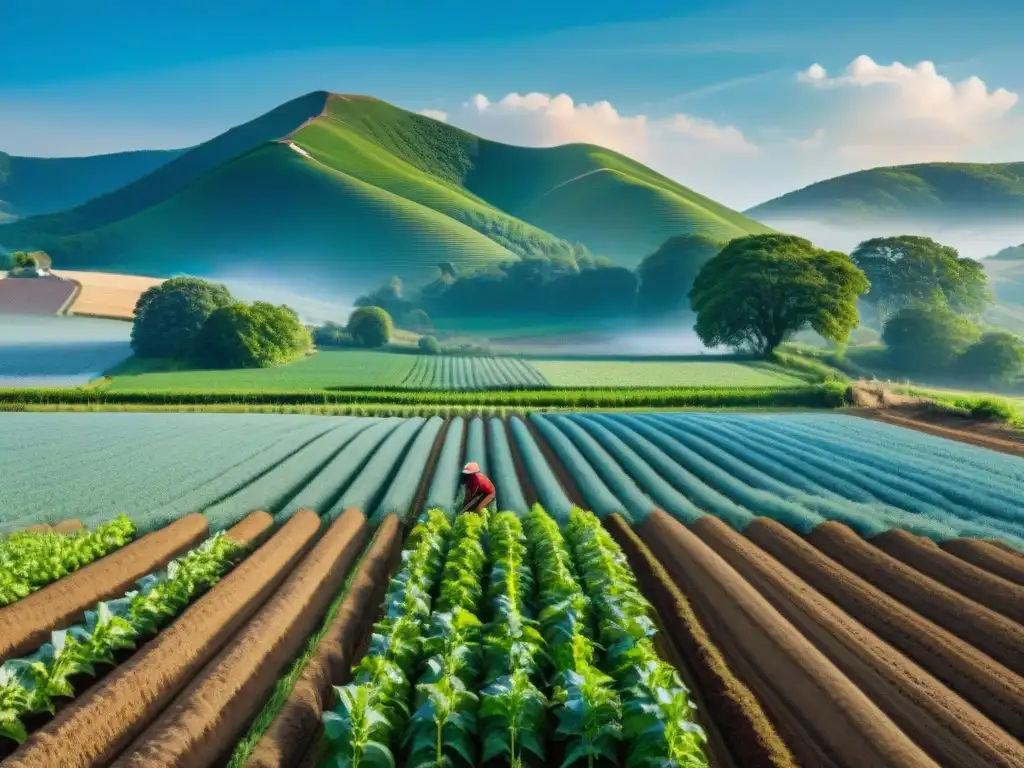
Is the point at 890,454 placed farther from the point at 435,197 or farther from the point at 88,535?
the point at 435,197

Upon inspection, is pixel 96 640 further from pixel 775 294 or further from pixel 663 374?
pixel 775 294

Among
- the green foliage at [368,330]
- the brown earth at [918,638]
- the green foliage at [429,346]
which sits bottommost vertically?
the brown earth at [918,638]

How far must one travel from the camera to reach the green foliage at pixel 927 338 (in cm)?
4378

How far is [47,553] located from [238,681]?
418cm

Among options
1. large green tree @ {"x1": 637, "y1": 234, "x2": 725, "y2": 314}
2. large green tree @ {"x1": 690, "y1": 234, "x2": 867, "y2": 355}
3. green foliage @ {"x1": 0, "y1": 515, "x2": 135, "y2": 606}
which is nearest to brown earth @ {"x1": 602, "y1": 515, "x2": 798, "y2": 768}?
green foliage @ {"x1": 0, "y1": 515, "x2": 135, "y2": 606}

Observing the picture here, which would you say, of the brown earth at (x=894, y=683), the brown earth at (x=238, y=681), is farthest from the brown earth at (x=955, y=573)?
the brown earth at (x=238, y=681)

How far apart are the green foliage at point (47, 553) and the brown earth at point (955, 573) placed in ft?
33.6

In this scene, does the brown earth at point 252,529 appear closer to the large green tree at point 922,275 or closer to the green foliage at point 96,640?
the green foliage at point 96,640

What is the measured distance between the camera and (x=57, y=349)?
133ft

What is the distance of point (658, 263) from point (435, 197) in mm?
61839

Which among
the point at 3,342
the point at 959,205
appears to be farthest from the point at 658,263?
the point at 959,205

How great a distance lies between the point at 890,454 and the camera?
52.3 feet

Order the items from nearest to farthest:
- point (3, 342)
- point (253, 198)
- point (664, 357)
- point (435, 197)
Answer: point (3, 342) < point (664, 357) < point (253, 198) < point (435, 197)

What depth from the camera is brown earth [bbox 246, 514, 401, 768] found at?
460 cm
